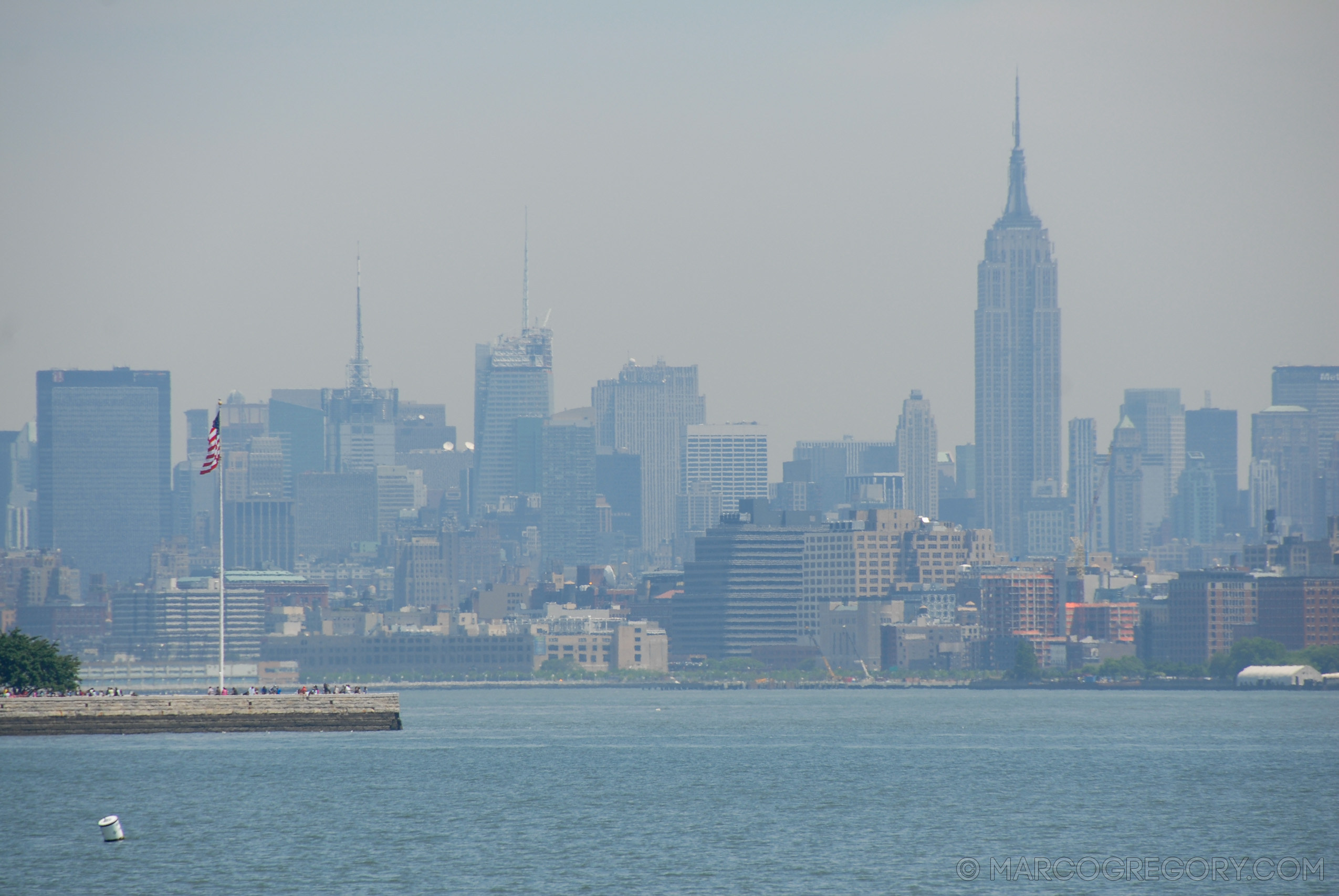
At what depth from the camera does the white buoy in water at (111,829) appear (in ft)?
267

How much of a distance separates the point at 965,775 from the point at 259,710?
120ft

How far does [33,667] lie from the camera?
132 metres

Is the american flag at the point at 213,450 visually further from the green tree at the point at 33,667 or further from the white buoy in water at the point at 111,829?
the white buoy in water at the point at 111,829

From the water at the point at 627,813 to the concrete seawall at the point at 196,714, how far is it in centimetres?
120

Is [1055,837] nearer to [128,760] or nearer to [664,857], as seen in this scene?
[664,857]

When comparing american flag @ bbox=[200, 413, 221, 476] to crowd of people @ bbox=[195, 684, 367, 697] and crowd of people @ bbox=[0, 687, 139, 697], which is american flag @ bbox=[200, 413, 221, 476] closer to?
crowd of people @ bbox=[0, 687, 139, 697]

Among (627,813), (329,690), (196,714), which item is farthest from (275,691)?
(627,813)

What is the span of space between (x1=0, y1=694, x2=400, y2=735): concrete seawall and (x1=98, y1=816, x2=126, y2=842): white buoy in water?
36.6 metres

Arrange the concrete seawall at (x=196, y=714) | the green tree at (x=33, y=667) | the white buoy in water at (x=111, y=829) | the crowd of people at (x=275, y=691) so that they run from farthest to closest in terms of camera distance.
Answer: the green tree at (x=33, y=667)
the crowd of people at (x=275, y=691)
the concrete seawall at (x=196, y=714)
the white buoy in water at (x=111, y=829)

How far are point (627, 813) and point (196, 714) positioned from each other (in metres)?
38.1

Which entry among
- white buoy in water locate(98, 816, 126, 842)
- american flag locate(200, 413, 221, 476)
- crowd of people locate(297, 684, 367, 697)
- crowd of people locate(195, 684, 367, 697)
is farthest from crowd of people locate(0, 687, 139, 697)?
white buoy in water locate(98, 816, 126, 842)

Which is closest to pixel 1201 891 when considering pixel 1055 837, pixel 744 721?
pixel 1055 837

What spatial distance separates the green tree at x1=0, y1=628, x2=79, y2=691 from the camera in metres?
131

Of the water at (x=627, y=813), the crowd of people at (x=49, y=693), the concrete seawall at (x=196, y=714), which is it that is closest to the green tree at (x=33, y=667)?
the crowd of people at (x=49, y=693)
